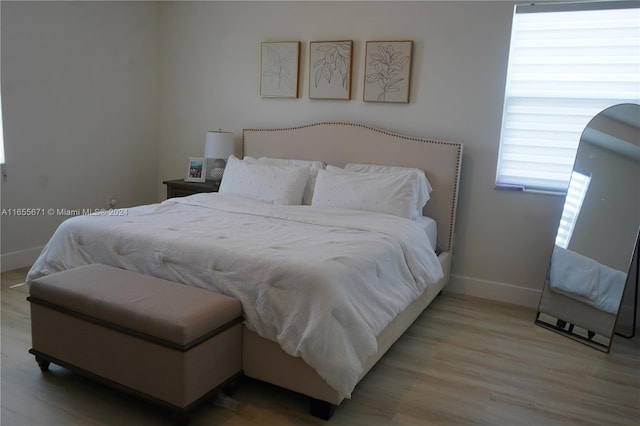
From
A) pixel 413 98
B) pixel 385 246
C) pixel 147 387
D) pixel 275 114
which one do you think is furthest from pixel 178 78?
pixel 147 387

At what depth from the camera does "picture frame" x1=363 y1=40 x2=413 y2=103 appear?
3.78m

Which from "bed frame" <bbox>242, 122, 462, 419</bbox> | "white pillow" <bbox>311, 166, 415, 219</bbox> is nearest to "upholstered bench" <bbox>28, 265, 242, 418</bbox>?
"bed frame" <bbox>242, 122, 462, 419</bbox>

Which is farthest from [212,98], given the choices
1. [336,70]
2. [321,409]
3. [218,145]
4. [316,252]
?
[321,409]

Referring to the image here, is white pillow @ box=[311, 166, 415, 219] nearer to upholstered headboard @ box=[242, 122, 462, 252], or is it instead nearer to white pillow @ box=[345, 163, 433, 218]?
white pillow @ box=[345, 163, 433, 218]

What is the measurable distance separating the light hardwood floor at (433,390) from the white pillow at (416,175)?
35.3 inches

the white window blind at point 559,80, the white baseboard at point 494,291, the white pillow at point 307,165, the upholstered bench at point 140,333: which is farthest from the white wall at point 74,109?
the white window blind at point 559,80

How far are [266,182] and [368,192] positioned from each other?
82 centimetres

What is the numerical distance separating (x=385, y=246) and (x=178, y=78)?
3.20 m

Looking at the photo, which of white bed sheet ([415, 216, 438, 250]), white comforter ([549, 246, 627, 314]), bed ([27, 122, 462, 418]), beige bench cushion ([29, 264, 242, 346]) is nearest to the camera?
beige bench cushion ([29, 264, 242, 346])

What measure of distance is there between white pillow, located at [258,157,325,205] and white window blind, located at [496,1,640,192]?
4.54ft

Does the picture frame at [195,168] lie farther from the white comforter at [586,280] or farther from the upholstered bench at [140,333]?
the white comforter at [586,280]

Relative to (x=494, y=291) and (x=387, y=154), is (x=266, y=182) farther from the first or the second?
(x=494, y=291)

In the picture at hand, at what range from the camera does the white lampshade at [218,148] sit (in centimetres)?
438

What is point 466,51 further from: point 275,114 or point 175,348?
point 175,348
